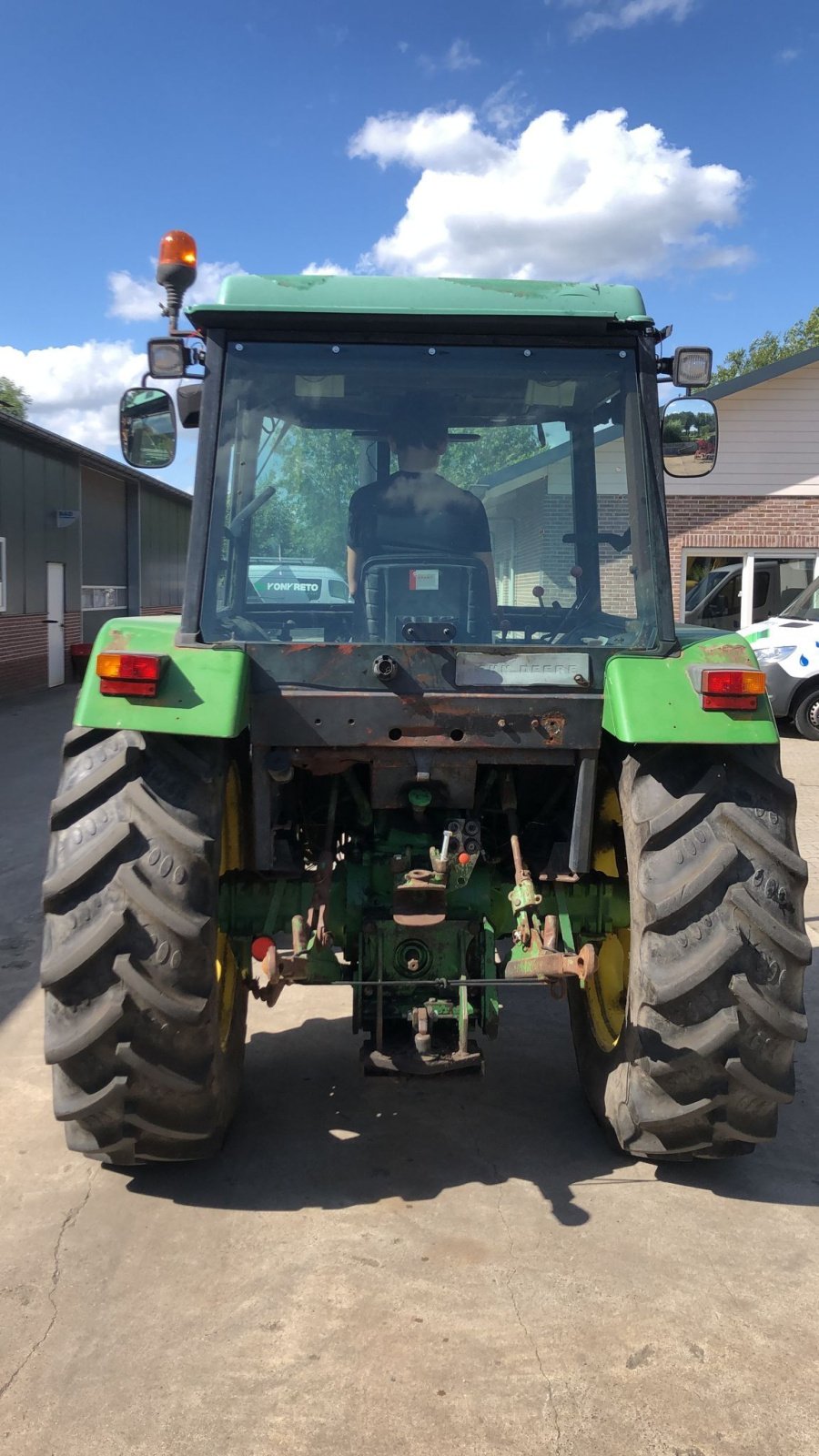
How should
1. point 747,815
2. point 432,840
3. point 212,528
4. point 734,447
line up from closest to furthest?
point 747,815
point 212,528
point 432,840
point 734,447

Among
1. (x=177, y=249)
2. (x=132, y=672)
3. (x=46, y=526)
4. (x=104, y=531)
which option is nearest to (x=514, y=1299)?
(x=132, y=672)

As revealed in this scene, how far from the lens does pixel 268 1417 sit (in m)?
2.34

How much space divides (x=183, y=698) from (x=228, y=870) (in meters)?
0.80

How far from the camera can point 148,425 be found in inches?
141

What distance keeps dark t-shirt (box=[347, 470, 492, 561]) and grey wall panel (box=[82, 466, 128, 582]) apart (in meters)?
19.6

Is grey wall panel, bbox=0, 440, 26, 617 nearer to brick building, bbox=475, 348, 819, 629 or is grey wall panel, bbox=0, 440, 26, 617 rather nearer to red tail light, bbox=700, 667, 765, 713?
brick building, bbox=475, 348, 819, 629

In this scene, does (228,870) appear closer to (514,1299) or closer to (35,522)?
(514,1299)

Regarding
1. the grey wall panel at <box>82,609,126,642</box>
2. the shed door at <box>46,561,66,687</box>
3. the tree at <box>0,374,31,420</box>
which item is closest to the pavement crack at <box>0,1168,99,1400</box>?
the shed door at <box>46,561,66,687</box>

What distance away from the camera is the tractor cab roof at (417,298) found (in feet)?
10.6

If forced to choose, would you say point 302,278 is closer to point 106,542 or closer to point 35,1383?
point 35,1383

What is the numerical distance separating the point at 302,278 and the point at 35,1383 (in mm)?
3033

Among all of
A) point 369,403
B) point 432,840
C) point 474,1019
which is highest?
point 369,403

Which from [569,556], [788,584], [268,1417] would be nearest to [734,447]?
[788,584]

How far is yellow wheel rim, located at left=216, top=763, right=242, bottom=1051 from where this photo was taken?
3.49 metres
